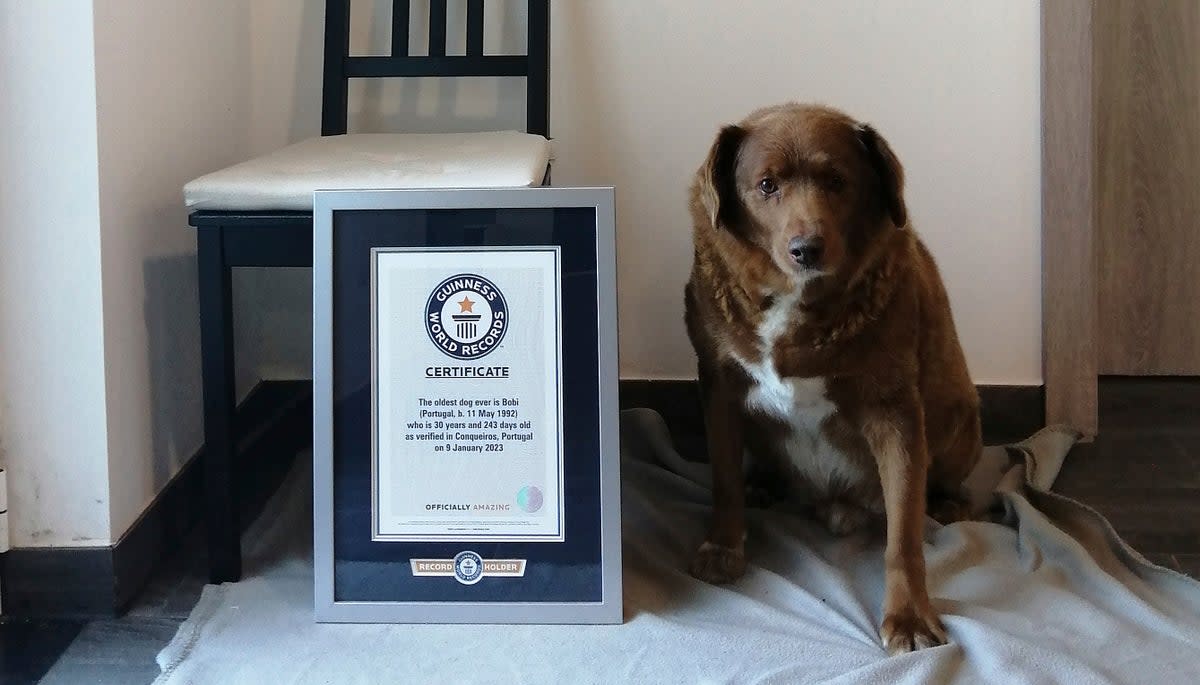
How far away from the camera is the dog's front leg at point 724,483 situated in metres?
1.57

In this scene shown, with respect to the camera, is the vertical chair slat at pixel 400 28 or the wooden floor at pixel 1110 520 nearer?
the wooden floor at pixel 1110 520

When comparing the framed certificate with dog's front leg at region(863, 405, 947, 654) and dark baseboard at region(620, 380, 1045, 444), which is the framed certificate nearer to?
dog's front leg at region(863, 405, 947, 654)

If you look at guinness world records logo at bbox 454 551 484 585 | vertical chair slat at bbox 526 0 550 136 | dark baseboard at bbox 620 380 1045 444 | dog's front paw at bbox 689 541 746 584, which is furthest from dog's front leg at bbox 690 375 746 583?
vertical chair slat at bbox 526 0 550 136

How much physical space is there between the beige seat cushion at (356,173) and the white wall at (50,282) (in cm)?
16

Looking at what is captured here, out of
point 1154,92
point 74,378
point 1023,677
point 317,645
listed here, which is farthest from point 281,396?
point 1154,92

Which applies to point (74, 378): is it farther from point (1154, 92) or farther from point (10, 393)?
point (1154, 92)

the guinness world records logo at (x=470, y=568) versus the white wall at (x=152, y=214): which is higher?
the white wall at (x=152, y=214)

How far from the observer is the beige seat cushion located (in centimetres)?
144

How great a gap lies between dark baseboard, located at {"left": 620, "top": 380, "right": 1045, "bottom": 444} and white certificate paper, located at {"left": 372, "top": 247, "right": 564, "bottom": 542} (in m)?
0.79

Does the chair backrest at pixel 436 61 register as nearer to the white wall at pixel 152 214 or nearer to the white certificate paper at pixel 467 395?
the white wall at pixel 152 214

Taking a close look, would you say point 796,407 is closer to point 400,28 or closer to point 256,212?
point 256,212

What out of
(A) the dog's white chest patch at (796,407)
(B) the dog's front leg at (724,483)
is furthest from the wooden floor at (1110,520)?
(B) the dog's front leg at (724,483)

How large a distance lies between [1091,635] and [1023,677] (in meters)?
0.17

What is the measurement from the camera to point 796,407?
1.50 meters
